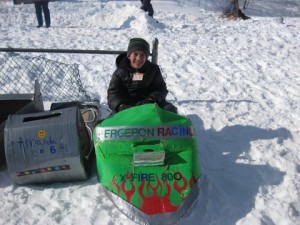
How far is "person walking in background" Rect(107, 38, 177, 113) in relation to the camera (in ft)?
12.3

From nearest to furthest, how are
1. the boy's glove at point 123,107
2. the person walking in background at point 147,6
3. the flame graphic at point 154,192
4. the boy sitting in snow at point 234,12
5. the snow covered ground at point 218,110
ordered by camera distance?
the flame graphic at point 154,192
the snow covered ground at point 218,110
the boy's glove at point 123,107
the person walking in background at point 147,6
the boy sitting in snow at point 234,12

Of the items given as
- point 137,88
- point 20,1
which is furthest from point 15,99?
point 20,1

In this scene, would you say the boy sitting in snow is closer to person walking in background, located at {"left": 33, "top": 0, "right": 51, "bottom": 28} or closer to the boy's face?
person walking in background, located at {"left": 33, "top": 0, "right": 51, "bottom": 28}

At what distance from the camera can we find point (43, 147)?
3.07 meters

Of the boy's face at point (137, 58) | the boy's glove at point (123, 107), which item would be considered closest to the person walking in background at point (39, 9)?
the boy's face at point (137, 58)

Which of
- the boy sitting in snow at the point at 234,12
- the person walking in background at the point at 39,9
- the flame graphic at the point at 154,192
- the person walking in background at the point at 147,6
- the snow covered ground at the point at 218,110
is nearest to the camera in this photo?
the flame graphic at the point at 154,192

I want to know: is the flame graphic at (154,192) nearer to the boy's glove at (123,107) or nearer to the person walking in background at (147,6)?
the boy's glove at (123,107)

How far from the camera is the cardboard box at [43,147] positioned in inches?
120

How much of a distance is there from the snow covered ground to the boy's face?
127 centimetres

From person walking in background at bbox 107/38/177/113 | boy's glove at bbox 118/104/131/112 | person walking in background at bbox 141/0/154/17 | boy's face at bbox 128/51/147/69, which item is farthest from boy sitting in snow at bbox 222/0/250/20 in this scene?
boy's glove at bbox 118/104/131/112

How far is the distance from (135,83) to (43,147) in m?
1.33

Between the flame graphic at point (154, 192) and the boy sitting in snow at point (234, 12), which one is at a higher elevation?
the flame graphic at point (154, 192)

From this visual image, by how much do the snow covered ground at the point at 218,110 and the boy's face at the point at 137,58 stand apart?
1273 mm

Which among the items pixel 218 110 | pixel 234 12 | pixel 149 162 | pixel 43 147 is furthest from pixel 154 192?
pixel 234 12
